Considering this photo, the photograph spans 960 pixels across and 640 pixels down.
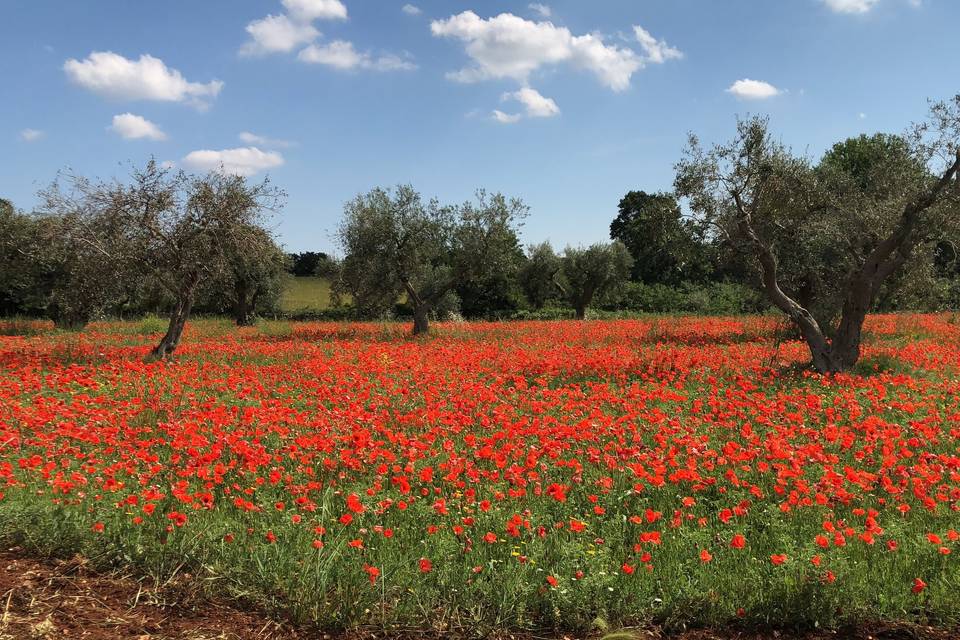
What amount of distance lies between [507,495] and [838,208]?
42.9 feet

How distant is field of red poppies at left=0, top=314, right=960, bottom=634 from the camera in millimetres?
4062

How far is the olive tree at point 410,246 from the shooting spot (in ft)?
83.3

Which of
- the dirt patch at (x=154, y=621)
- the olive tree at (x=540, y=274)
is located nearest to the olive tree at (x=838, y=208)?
the dirt patch at (x=154, y=621)

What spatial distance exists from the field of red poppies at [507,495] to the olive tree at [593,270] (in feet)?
102

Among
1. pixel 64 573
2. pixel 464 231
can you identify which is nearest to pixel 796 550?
→ pixel 64 573

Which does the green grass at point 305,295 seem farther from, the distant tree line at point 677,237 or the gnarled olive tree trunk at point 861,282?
the gnarled olive tree trunk at point 861,282

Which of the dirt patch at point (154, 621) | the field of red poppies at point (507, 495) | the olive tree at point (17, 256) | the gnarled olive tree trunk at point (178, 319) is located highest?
the olive tree at point (17, 256)

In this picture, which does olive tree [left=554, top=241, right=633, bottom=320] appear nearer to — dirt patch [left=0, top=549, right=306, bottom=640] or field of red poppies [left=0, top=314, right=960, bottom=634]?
field of red poppies [left=0, top=314, right=960, bottom=634]

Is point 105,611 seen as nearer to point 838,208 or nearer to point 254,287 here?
point 838,208

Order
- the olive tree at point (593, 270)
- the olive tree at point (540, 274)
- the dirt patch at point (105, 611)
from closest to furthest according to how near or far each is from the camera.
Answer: the dirt patch at point (105, 611), the olive tree at point (593, 270), the olive tree at point (540, 274)

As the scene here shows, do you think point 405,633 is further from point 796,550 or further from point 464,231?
point 464,231

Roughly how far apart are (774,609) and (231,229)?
15167 mm

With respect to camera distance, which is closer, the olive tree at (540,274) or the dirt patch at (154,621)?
the dirt patch at (154,621)

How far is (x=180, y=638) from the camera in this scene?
148 inches
